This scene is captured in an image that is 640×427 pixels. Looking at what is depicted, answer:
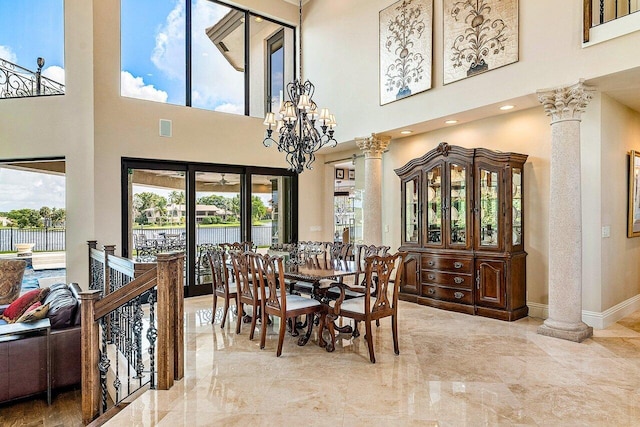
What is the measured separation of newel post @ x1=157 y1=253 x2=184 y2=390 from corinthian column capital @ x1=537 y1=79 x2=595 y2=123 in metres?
4.07

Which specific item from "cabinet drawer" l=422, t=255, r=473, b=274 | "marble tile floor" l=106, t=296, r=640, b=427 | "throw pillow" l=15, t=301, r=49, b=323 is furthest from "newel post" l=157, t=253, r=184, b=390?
"cabinet drawer" l=422, t=255, r=473, b=274

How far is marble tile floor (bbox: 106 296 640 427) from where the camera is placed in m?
2.55

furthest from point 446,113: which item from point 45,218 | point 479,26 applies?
point 45,218

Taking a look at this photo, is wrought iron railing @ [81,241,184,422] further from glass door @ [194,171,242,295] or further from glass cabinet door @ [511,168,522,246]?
glass cabinet door @ [511,168,522,246]

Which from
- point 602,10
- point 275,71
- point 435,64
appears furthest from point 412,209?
point 275,71

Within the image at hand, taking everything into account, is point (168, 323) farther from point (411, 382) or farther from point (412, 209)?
point (412, 209)

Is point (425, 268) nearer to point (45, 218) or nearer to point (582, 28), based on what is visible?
point (582, 28)

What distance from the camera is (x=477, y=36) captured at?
4.83 metres

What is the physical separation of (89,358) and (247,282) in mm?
1653

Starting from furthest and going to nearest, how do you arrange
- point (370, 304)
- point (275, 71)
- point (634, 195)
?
point (275, 71), point (634, 195), point (370, 304)

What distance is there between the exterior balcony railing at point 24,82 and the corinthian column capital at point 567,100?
6321mm

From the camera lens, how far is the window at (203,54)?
6004 mm

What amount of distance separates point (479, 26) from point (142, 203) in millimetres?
5327

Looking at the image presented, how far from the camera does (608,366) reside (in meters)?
3.36
